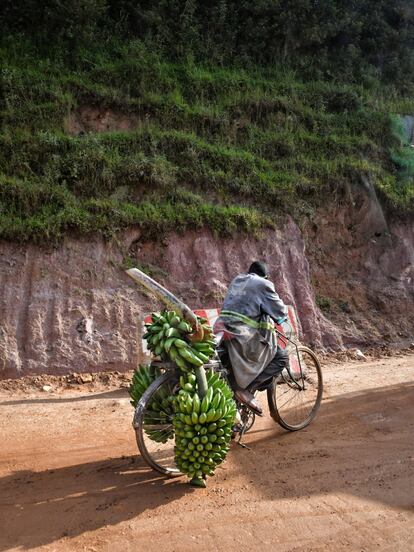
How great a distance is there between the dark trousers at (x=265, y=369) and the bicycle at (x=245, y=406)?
9 centimetres

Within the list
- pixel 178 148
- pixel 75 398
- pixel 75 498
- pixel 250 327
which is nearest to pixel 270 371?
pixel 250 327

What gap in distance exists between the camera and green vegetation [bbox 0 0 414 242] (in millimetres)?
10203

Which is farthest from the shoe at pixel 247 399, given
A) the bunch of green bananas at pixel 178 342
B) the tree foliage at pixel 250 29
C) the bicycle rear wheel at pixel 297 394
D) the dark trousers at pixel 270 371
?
the tree foliage at pixel 250 29

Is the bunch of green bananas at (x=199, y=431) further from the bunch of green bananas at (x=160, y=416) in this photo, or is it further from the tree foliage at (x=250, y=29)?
the tree foliage at (x=250, y=29)

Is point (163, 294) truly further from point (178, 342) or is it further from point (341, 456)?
point (341, 456)

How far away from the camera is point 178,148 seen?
11766 mm

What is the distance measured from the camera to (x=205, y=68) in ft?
48.5

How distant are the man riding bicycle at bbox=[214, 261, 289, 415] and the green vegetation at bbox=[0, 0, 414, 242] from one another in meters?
5.09

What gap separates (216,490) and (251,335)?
5.01 ft

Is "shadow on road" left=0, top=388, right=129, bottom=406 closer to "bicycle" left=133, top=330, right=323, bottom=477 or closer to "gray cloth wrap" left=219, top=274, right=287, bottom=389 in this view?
"bicycle" left=133, top=330, right=323, bottom=477

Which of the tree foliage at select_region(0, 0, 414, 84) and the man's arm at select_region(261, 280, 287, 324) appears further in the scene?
the tree foliage at select_region(0, 0, 414, 84)

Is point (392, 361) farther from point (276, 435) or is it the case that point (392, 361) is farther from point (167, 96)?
point (167, 96)

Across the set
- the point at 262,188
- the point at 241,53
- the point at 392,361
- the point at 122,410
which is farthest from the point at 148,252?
the point at 241,53

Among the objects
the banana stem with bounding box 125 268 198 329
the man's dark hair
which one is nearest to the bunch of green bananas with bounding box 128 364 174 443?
the banana stem with bounding box 125 268 198 329
